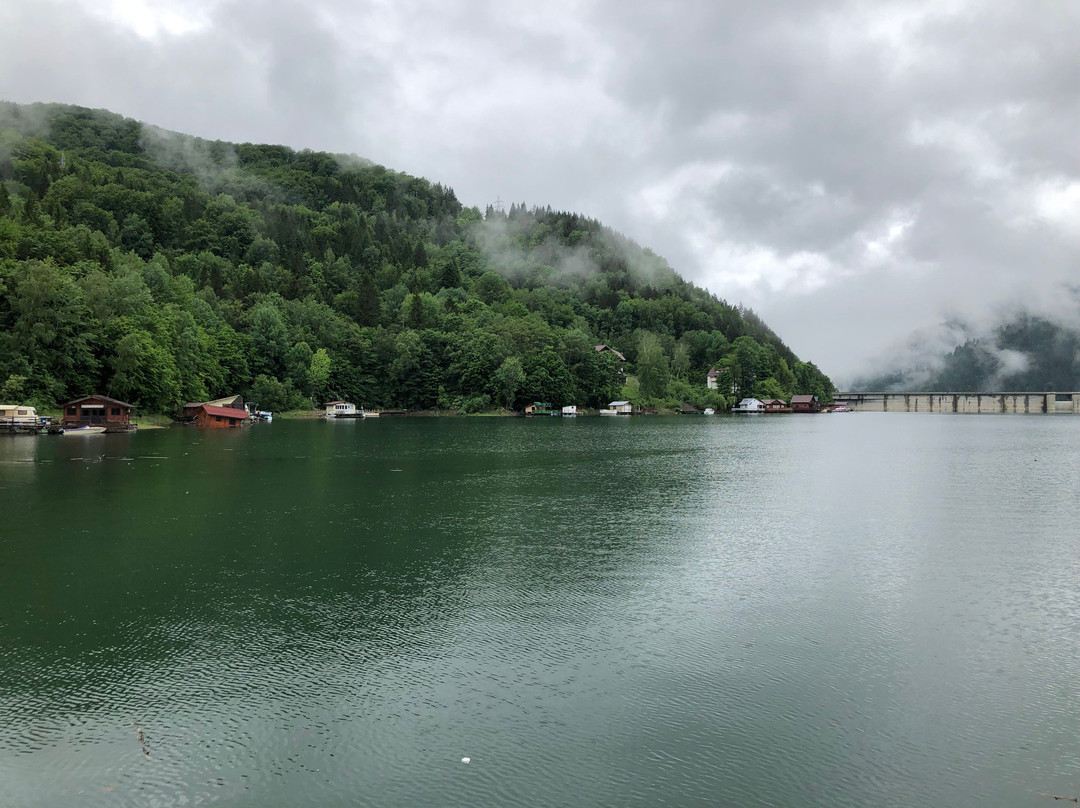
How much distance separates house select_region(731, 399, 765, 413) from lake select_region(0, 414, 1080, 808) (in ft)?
496

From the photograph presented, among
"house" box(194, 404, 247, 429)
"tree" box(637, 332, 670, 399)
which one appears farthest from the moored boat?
"tree" box(637, 332, 670, 399)

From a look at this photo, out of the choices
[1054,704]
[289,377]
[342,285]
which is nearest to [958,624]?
[1054,704]

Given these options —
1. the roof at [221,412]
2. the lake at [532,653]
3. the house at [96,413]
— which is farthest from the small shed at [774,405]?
the lake at [532,653]

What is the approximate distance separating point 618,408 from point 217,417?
280 ft

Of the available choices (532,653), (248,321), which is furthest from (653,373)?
(532,653)

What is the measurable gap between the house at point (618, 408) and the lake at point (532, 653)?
12137 centimetres

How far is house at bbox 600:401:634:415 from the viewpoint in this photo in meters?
154

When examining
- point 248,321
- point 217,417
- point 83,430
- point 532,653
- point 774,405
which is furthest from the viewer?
point 774,405

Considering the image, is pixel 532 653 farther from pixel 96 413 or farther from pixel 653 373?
pixel 653 373

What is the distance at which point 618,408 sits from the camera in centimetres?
15525

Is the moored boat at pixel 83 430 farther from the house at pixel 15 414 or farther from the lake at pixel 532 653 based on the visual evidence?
the lake at pixel 532 653

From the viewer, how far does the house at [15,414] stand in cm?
7025

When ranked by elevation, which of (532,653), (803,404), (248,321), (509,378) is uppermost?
(248,321)

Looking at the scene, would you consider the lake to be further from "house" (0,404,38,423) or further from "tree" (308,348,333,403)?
"tree" (308,348,333,403)
